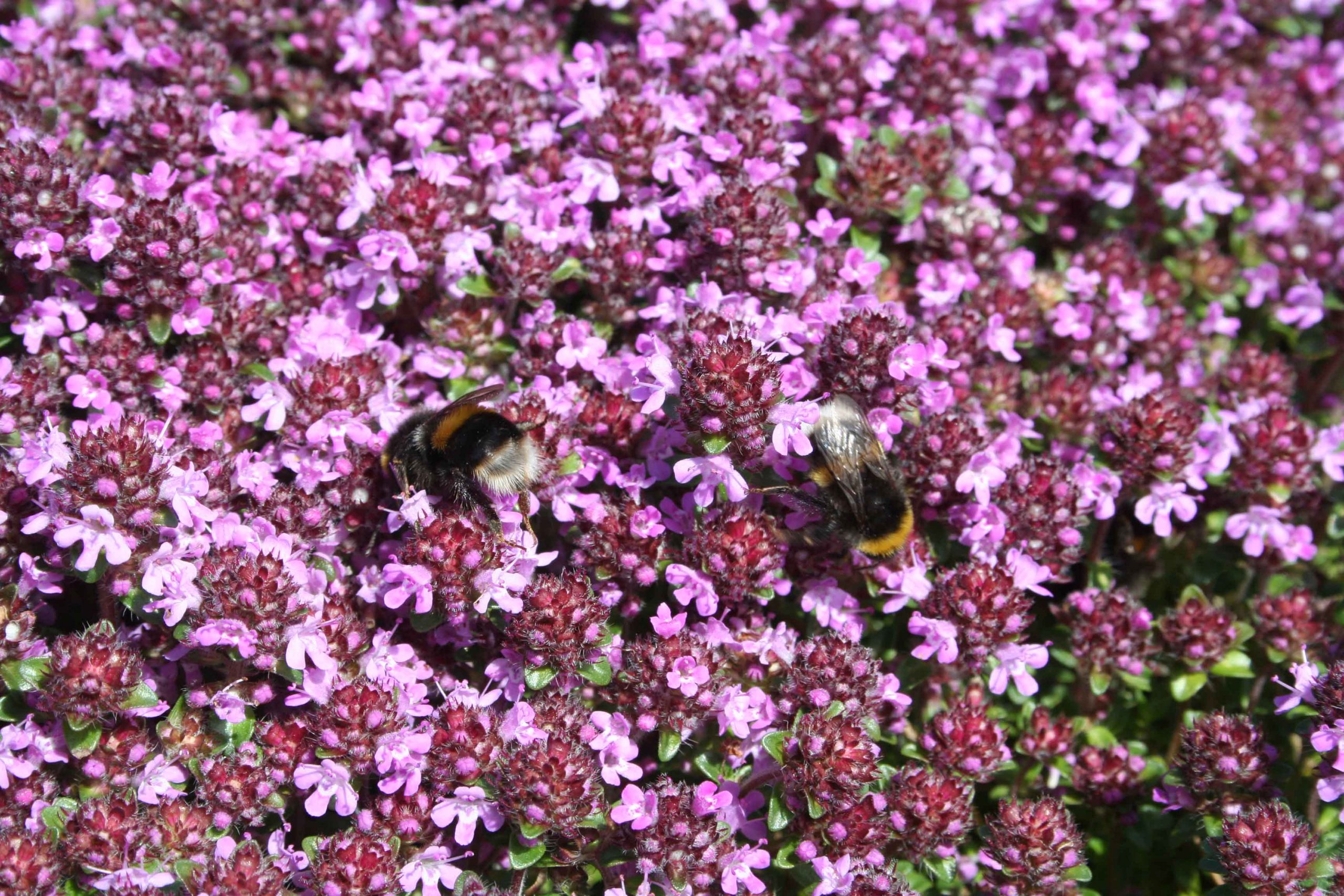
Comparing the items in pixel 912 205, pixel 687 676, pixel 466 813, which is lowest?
pixel 466 813

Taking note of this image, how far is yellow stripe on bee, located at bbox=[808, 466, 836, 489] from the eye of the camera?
411cm

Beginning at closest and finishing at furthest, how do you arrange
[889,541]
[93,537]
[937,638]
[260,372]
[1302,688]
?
[93,537] → [889,541] → [1302,688] → [937,638] → [260,372]

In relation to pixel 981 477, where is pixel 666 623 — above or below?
below

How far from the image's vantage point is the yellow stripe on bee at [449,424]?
3938mm

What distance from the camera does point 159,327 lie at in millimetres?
4512

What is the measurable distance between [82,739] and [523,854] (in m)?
1.55

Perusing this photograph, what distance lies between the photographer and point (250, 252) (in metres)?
4.70

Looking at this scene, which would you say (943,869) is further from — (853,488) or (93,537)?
(93,537)

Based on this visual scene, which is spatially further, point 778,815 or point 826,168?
point 826,168

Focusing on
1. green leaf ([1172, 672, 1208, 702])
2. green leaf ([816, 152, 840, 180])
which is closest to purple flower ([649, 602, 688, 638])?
green leaf ([1172, 672, 1208, 702])

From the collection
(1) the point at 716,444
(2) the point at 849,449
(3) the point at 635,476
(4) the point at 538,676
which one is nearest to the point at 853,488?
(2) the point at 849,449

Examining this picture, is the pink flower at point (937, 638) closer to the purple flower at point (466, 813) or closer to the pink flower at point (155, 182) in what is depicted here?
the purple flower at point (466, 813)

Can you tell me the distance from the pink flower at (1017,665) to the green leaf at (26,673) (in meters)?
3.42

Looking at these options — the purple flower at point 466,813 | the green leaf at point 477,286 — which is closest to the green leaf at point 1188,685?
the purple flower at point 466,813
